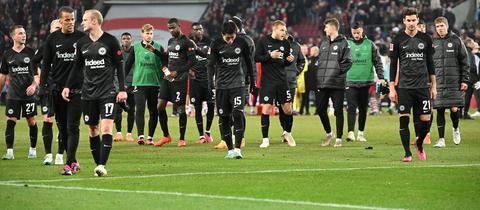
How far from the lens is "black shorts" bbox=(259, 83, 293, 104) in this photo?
21125 millimetres

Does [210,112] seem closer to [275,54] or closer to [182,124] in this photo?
[182,124]

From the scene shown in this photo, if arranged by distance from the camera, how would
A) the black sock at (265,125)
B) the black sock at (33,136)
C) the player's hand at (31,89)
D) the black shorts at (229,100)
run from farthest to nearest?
the black sock at (265,125), the black sock at (33,136), the black shorts at (229,100), the player's hand at (31,89)

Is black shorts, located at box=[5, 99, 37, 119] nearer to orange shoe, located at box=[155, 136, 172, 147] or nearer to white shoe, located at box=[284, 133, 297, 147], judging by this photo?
orange shoe, located at box=[155, 136, 172, 147]

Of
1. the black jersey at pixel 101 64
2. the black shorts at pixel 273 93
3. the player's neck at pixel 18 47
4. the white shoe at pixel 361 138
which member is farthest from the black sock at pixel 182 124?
the black jersey at pixel 101 64

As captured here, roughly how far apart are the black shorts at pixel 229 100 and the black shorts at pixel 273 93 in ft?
8.56

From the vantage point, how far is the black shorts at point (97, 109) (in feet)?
49.0

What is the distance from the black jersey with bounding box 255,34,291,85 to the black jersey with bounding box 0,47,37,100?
13.9 ft

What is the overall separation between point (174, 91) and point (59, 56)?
625 cm

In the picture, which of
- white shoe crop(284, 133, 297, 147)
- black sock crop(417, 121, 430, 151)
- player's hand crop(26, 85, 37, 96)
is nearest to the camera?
black sock crop(417, 121, 430, 151)

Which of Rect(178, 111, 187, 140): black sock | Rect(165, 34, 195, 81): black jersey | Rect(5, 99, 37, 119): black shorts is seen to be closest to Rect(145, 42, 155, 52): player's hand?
Rect(165, 34, 195, 81): black jersey

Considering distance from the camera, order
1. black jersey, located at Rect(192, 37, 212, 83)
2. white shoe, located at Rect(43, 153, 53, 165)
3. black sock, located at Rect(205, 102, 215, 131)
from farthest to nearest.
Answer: black sock, located at Rect(205, 102, 215, 131) → black jersey, located at Rect(192, 37, 212, 83) → white shoe, located at Rect(43, 153, 53, 165)

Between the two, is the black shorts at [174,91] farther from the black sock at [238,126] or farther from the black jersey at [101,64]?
the black jersey at [101,64]

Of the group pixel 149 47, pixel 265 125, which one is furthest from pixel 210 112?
pixel 149 47

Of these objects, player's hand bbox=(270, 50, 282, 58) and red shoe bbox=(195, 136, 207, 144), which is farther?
red shoe bbox=(195, 136, 207, 144)
